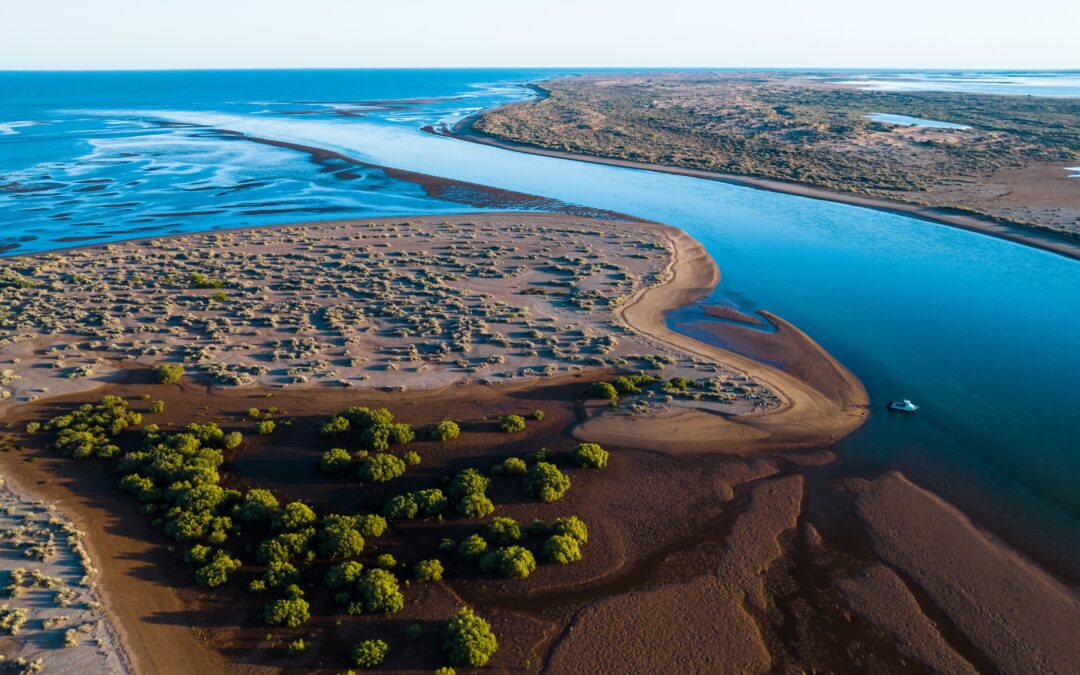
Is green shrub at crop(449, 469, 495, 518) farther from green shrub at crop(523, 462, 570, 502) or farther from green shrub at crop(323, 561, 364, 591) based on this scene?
green shrub at crop(323, 561, 364, 591)

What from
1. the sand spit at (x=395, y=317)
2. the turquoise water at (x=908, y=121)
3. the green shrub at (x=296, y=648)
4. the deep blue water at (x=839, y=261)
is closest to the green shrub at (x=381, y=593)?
the green shrub at (x=296, y=648)

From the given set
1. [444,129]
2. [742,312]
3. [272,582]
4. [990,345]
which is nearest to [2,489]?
[272,582]

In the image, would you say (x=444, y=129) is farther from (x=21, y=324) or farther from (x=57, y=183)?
(x=21, y=324)

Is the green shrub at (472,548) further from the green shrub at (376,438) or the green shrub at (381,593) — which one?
the green shrub at (376,438)

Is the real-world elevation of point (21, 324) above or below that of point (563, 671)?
above

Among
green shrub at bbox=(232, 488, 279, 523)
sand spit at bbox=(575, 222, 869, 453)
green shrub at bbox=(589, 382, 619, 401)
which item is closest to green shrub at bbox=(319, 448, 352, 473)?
green shrub at bbox=(232, 488, 279, 523)

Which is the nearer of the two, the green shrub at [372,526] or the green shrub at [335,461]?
the green shrub at [372,526]
